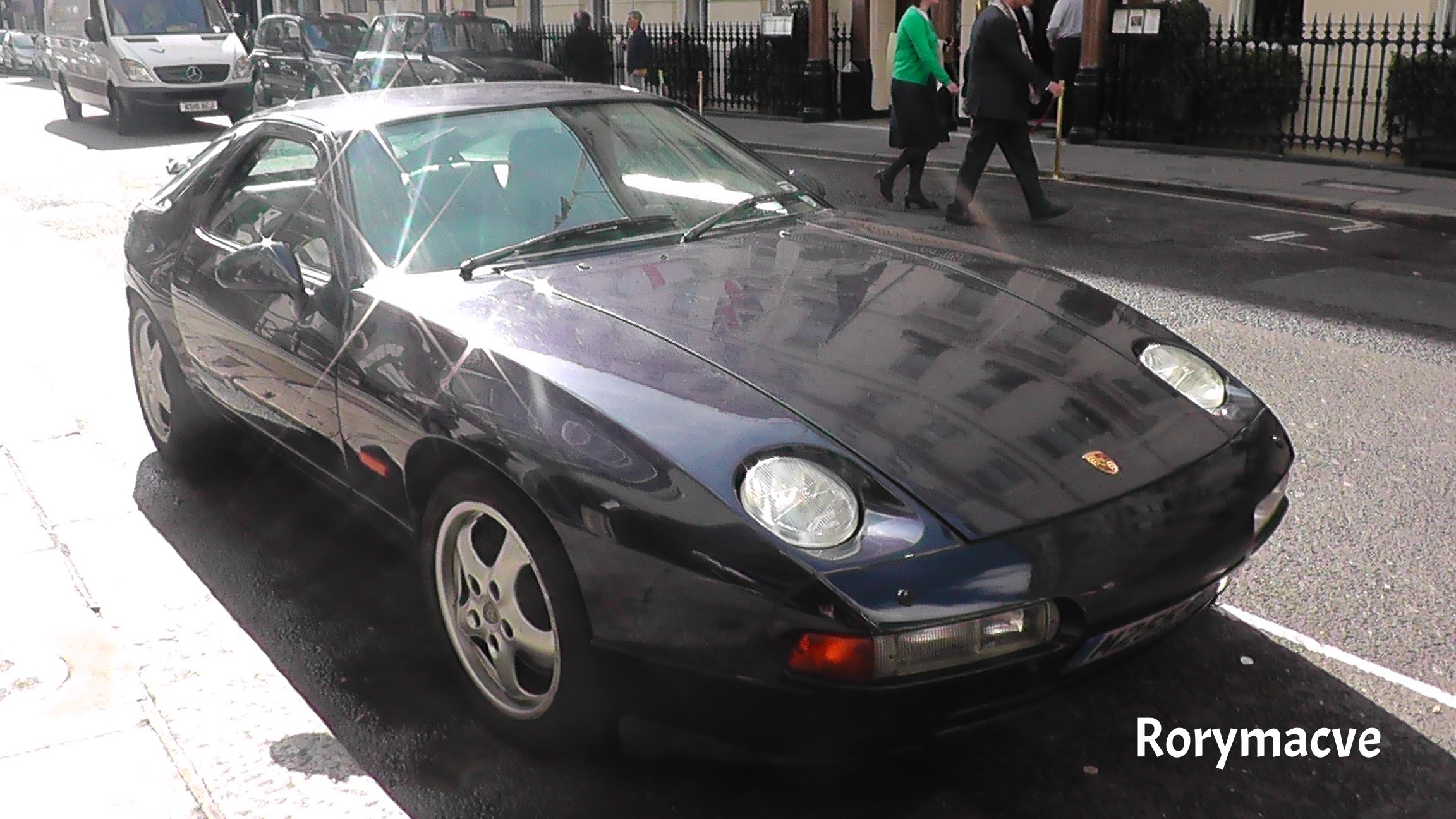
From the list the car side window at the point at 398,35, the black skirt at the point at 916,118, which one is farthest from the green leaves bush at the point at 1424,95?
the car side window at the point at 398,35

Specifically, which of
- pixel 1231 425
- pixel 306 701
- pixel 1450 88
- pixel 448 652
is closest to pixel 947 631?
pixel 1231 425

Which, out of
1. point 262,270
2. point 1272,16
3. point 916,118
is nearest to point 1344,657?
point 262,270

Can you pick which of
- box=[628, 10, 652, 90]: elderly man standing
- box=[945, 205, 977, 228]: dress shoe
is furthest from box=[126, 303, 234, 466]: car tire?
box=[628, 10, 652, 90]: elderly man standing

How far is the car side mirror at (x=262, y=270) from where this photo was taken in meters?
3.76

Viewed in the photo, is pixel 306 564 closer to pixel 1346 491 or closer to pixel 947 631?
pixel 947 631

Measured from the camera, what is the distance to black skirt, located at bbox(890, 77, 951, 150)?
11.6 m

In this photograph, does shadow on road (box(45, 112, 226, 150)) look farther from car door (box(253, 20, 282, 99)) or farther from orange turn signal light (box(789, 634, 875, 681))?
orange turn signal light (box(789, 634, 875, 681))

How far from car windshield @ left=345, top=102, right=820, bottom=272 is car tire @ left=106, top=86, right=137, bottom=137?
18011mm

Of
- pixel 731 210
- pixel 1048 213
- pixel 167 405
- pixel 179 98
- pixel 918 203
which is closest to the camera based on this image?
pixel 731 210

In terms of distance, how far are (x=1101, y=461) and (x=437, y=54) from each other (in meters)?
19.3

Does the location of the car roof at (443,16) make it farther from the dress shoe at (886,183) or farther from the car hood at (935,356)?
the car hood at (935,356)

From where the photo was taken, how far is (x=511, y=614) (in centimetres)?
310

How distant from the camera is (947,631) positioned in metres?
2.57

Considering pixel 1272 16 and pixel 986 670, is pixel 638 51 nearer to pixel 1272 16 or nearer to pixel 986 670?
pixel 1272 16
